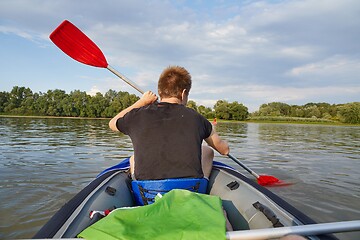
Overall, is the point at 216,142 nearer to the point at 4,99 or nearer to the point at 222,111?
the point at 222,111

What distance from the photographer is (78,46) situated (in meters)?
3.80

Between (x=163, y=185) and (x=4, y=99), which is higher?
(x=4, y=99)

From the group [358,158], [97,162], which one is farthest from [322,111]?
[97,162]

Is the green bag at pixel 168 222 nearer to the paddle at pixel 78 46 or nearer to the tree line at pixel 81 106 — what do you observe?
the paddle at pixel 78 46

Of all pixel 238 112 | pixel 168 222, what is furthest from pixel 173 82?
pixel 238 112

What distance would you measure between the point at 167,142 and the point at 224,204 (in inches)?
34.4

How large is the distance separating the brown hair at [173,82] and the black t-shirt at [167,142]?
26 cm

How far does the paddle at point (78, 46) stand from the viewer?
3.50 m

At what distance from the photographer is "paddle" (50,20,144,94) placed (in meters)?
3.50

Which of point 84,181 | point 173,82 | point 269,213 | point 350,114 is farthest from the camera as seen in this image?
point 350,114

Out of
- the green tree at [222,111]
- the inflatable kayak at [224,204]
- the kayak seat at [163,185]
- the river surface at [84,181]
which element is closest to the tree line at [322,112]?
the green tree at [222,111]

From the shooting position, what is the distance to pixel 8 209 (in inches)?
123

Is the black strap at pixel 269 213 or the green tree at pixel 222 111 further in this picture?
the green tree at pixel 222 111

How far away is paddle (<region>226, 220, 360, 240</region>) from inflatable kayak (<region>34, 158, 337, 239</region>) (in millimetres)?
10
